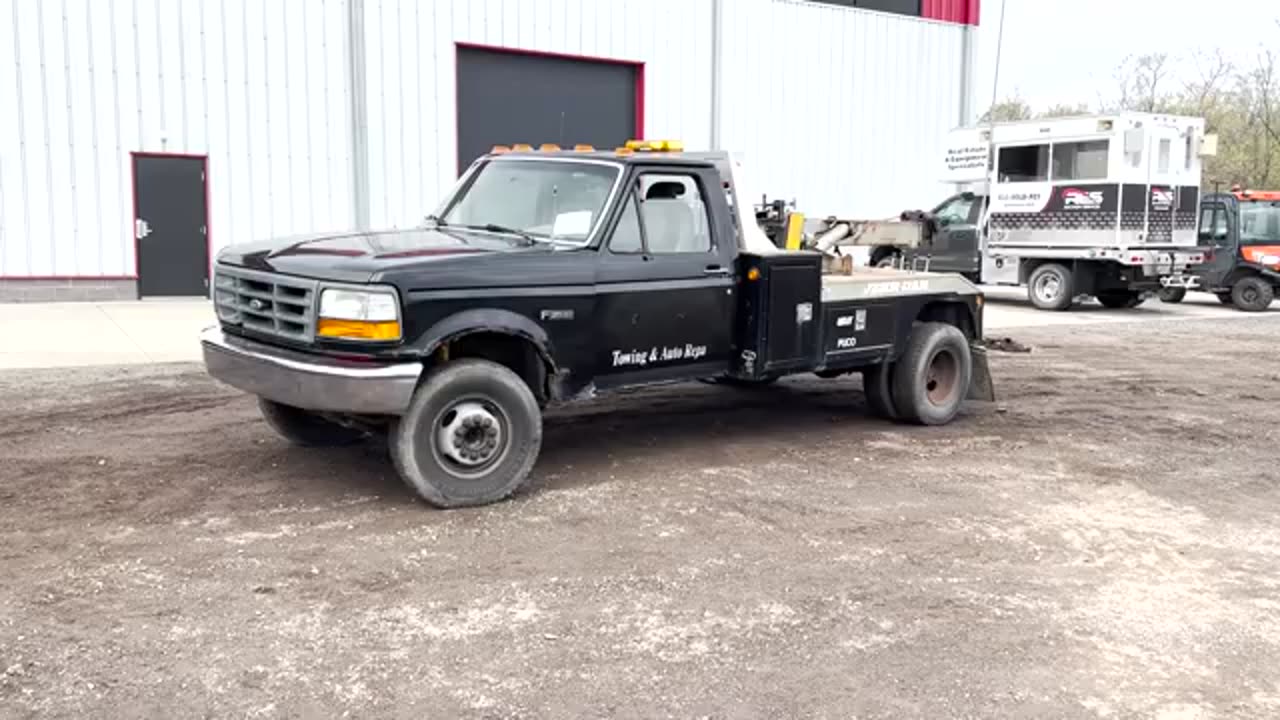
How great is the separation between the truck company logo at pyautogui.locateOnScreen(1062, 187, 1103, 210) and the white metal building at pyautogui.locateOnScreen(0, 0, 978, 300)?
582 centimetres

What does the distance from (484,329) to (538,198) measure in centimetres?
135

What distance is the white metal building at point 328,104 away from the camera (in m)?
16.6

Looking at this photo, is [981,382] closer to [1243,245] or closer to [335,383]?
[335,383]

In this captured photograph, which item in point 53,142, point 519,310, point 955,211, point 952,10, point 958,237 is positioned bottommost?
point 519,310

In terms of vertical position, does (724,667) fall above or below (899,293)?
below

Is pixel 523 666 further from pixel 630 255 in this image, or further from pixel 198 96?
pixel 198 96

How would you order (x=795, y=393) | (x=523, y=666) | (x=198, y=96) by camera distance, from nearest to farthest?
(x=523, y=666) < (x=795, y=393) < (x=198, y=96)

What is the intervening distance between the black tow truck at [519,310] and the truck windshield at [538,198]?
1 centimetres

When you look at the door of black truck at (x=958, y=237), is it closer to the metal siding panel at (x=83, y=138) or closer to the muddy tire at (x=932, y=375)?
the muddy tire at (x=932, y=375)

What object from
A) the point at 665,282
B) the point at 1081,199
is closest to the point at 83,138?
the point at 665,282

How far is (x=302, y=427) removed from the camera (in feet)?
23.5

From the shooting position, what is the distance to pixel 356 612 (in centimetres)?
455

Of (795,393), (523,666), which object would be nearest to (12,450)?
(523,666)

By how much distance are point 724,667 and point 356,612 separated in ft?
4.98
